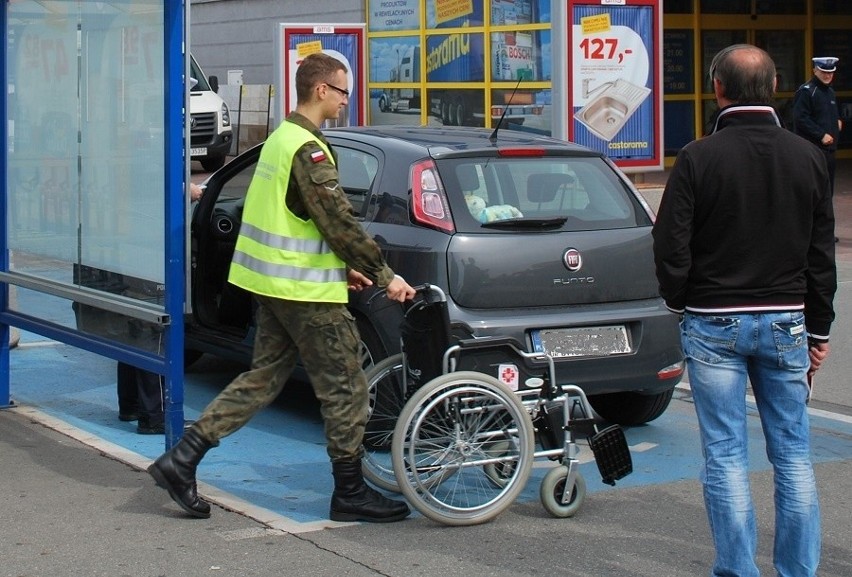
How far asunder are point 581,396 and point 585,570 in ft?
3.03

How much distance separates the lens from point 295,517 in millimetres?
5461

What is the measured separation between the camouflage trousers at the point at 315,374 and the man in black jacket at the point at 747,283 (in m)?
1.49

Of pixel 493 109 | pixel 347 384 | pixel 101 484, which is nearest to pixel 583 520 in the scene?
pixel 347 384

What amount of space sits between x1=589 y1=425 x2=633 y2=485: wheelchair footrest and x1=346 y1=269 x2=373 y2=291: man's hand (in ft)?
3.46

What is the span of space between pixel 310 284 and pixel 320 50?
10.5 metres

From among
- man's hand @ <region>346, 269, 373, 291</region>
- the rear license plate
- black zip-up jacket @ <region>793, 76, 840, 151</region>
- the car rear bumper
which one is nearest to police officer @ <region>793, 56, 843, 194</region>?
black zip-up jacket @ <region>793, 76, 840, 151</region>

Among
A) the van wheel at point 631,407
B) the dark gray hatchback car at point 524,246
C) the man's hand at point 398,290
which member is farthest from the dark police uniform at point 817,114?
the man's hand at point 398,290

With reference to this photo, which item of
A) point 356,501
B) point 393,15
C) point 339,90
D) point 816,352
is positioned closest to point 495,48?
point 393,15

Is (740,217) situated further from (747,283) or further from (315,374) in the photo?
(315,374)

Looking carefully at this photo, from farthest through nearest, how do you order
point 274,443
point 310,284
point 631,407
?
point 631,407 → point 274,443 → point 310,284

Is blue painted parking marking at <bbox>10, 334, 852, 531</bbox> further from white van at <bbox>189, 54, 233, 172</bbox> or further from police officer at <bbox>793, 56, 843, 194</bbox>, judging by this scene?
white van at <bbox>189, 54, 233, 172</bbox>

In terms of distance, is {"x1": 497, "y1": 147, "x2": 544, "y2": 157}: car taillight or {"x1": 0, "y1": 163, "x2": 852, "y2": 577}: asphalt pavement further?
{"x1": 497, "y1": 147, "x2": 544, "y2": 157}: car taillight

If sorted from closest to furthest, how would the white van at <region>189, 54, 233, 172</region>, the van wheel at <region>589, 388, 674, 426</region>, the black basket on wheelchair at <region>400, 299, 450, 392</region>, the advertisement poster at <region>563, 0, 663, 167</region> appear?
the black basket on wheelchair at <region>400, 299, 450, 392</region>, the van wheel at <region>589, 388, 674, 426</region>, the advertisement poster at <region>563, 0, 663, 167</region>, the white van at <region>189, 54, 233, 172</region>

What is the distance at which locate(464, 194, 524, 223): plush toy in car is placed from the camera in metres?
6.35
